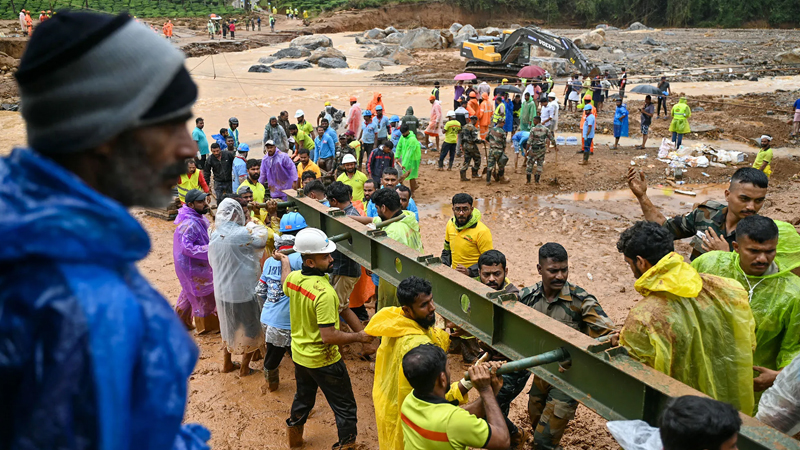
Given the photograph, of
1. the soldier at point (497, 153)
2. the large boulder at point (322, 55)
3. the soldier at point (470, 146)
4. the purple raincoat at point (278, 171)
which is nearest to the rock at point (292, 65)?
the large boulder at point (322, 55)

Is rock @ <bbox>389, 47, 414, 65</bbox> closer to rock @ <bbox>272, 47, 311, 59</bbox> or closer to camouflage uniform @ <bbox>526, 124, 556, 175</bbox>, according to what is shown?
rock @ <bbox>272, 47, 311, 59</bbox>

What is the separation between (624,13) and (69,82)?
68.2m

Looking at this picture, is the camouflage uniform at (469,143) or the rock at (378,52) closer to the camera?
the camouflage uniform at (469,143)

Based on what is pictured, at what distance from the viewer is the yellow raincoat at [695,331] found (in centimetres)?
308

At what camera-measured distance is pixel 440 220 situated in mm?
11391

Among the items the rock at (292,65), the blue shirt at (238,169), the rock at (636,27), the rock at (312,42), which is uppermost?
the rock at (636,27)

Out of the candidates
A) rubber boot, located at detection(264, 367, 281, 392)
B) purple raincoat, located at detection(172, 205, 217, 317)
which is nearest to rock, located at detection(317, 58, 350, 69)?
purple raincoat, located at detection(172, 205, 217, 317)

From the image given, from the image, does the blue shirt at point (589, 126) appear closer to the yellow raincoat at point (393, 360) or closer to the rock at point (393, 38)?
the yellow raincoat at point (393, 360)

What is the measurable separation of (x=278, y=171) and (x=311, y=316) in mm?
5874

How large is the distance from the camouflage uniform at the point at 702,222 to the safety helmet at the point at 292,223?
3492 millimetres

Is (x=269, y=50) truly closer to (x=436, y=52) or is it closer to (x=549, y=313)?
(x=436, y=52)

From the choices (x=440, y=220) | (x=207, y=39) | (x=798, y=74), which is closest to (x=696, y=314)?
(x=440, y=220)

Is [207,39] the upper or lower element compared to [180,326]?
upper

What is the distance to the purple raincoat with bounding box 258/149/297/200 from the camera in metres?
10.2
